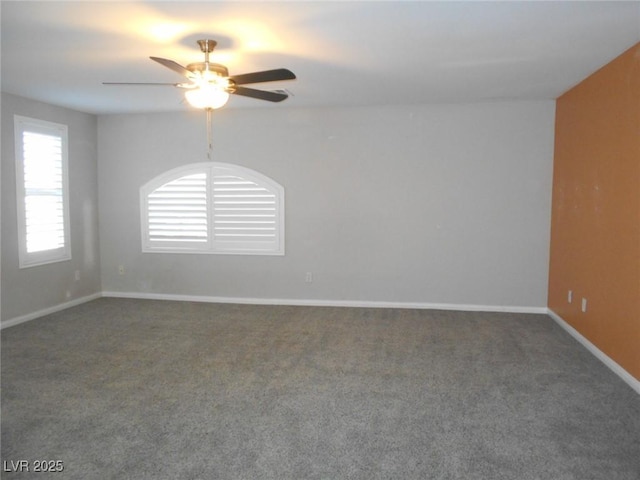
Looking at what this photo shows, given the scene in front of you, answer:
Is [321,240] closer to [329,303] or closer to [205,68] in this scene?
[329,303]

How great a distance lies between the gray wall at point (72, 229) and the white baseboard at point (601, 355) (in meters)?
5.73

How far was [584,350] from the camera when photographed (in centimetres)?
413

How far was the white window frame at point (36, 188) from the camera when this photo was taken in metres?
4.98

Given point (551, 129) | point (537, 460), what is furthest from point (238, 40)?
point (551, 129)

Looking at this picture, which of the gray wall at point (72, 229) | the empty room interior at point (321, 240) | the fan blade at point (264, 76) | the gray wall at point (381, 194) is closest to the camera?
the empty room interior at point (321, 240)

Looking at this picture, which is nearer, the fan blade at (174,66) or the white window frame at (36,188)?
the fan blade at (174,66)

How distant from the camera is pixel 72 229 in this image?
19.2ft

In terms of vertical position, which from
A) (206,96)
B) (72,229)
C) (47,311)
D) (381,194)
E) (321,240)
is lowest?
(47,311)

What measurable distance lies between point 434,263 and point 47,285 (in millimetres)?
4605

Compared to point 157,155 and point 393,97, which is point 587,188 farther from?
point 157,155

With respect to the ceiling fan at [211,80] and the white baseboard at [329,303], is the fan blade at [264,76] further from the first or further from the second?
the white baseboard at [329,303]

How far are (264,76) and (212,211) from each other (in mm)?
3282

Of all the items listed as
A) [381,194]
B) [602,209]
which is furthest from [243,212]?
[602,209]

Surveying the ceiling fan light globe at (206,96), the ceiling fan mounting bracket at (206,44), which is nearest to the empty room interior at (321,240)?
the ceiling fan light globe at (206,96)
